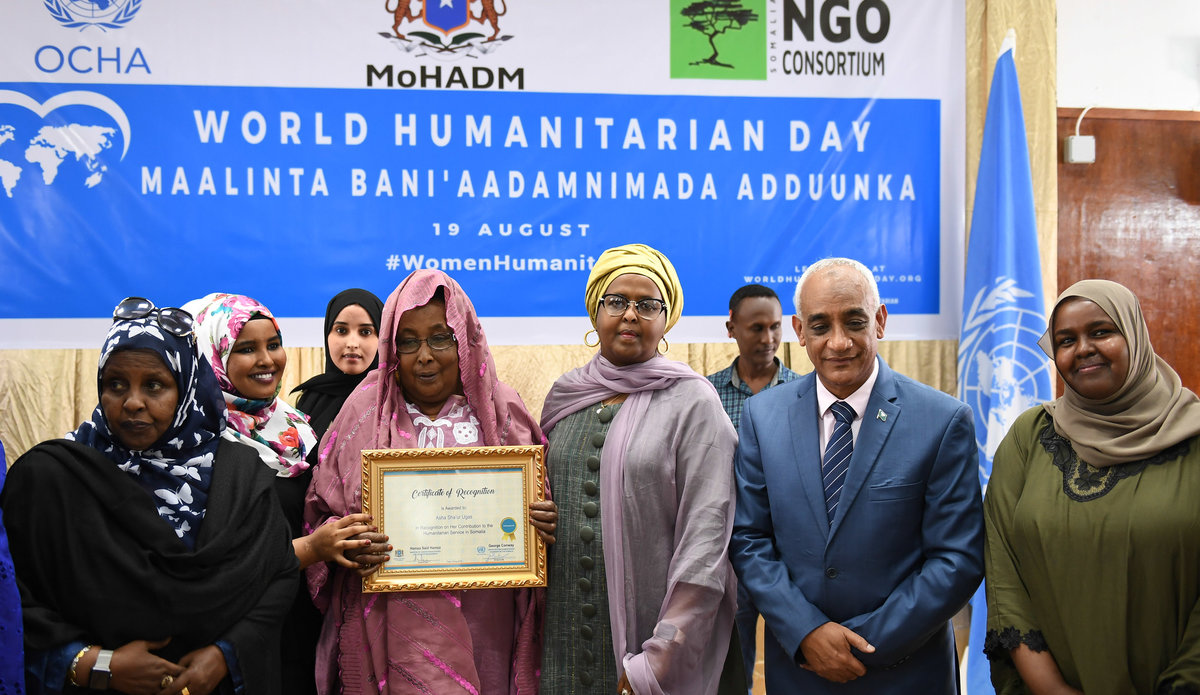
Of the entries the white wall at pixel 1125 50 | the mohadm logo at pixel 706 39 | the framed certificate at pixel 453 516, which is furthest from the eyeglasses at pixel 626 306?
the white wall at pixel 1125 50

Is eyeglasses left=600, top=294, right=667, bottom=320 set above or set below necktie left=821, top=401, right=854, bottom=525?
above

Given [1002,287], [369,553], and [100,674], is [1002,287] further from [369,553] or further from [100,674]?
[100,674]

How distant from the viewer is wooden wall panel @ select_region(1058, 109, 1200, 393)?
4.96 m

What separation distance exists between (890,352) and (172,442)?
342 cm

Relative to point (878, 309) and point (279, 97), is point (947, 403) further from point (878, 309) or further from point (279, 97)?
point (279, 97)

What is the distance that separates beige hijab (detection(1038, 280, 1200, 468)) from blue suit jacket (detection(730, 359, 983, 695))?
27cm

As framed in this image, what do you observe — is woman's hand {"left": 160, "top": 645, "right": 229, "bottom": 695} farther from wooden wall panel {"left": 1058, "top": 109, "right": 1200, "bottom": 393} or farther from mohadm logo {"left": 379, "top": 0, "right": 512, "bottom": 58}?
wooden wall panel {"left": 1058, "top": 109, "right": 1200, "bottom": 393}

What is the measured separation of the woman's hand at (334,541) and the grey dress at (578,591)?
1.65 ft

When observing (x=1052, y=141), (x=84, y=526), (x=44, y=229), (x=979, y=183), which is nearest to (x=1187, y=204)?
(x=1052, y=141)

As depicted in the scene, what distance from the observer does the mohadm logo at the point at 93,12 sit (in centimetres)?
398

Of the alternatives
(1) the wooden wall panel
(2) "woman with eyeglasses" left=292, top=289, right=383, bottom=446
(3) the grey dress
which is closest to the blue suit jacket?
(3) the grey dress

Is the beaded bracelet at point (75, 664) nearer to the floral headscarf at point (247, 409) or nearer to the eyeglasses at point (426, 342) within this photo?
the floral headscarf at point (247, 409)

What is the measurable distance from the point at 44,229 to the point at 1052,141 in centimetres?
484

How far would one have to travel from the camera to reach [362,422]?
2387 millimetres
